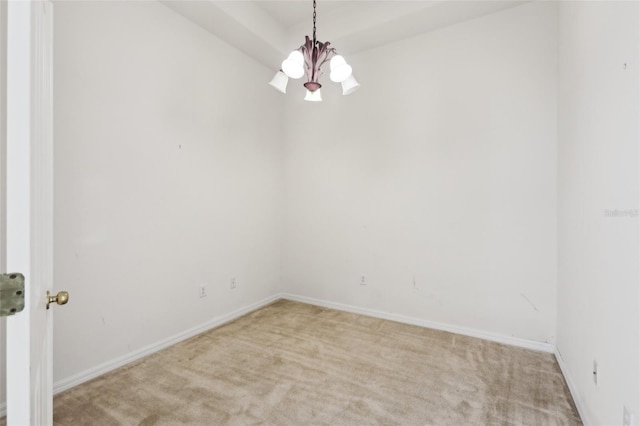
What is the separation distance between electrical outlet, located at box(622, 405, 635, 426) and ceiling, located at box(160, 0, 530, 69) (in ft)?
9.61

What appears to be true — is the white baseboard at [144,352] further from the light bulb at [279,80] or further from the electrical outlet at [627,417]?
the electrical outlet at [627,417]

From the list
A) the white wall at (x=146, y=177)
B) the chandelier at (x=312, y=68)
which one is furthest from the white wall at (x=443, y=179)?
the chandelier at (x=312, y=68)

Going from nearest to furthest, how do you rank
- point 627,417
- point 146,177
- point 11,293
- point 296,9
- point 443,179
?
point 11,293, point 627,417, point 146,177, point 443,179, point 296,9

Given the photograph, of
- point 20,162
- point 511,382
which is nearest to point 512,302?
point 511,382

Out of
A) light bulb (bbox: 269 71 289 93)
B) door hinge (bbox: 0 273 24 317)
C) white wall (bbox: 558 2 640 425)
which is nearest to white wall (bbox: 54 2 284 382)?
light bulb (bbox: 269 71 289 93)

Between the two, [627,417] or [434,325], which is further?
[434,325]

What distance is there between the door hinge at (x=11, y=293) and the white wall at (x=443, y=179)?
3022mm

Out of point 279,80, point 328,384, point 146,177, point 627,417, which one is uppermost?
point 279,80

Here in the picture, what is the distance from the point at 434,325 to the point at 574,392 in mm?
1252

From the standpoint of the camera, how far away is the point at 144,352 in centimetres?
254

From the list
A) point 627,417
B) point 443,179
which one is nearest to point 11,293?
point 627,417

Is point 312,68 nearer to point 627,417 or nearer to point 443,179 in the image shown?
point 443,179

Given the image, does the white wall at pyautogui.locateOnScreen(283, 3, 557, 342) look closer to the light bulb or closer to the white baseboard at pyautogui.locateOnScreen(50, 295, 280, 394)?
the white baseboard at pyautogui.locateOnScreen(50, 295, 280, 394)

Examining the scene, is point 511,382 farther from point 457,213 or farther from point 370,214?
point 370,214
